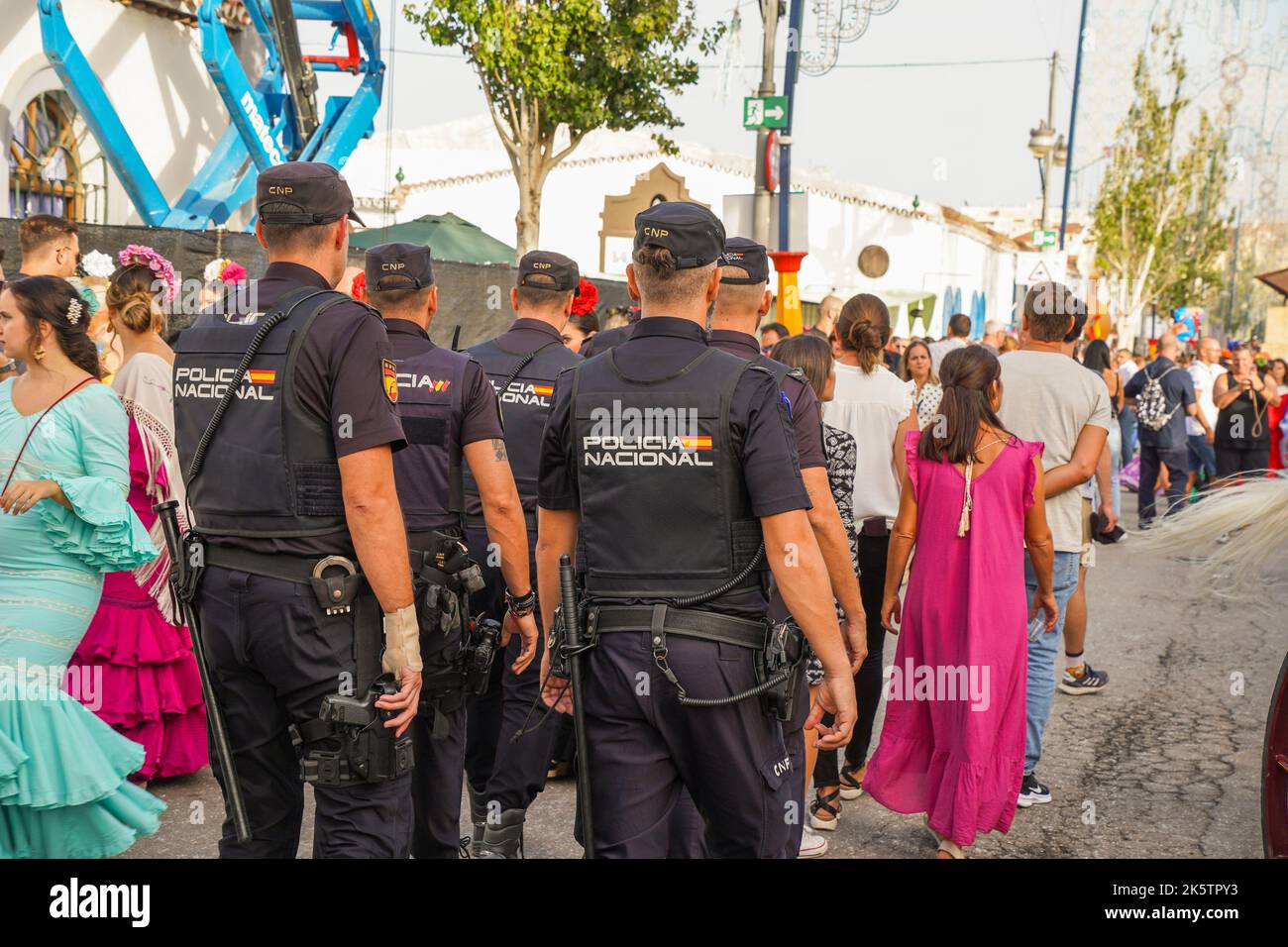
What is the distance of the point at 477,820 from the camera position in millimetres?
5113

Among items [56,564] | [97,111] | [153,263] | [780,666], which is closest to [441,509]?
[56,564]

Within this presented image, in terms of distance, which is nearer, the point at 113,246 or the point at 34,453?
the point at 34,453

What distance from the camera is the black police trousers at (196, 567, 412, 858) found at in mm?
3289

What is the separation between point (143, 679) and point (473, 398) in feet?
7.13

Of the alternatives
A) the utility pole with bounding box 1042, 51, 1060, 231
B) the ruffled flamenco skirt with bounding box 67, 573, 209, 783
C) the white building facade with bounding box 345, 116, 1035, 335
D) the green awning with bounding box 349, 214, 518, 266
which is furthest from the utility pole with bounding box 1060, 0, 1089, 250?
the ruffled flamenco skirt with bounding box 67, 573, 209, 783

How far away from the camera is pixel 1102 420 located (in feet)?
19.2

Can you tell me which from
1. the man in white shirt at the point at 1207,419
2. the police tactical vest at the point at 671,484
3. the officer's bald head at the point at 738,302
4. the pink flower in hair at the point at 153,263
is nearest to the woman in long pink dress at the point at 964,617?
the officer's bald head at the point at 738,302

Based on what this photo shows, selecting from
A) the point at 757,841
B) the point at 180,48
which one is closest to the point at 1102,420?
the point at 757,841

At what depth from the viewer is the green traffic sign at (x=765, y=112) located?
13.6 metres

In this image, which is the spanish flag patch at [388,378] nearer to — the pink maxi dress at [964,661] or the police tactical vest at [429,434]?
the police tactical vest at [429,434]

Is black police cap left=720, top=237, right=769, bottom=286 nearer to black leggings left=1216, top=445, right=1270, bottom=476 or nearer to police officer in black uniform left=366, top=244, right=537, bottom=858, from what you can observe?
police officer in black uniform left=366, top=244, right=537, bottom=858

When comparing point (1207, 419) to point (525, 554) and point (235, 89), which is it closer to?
point (235, 89)

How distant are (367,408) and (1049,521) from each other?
3.62m
